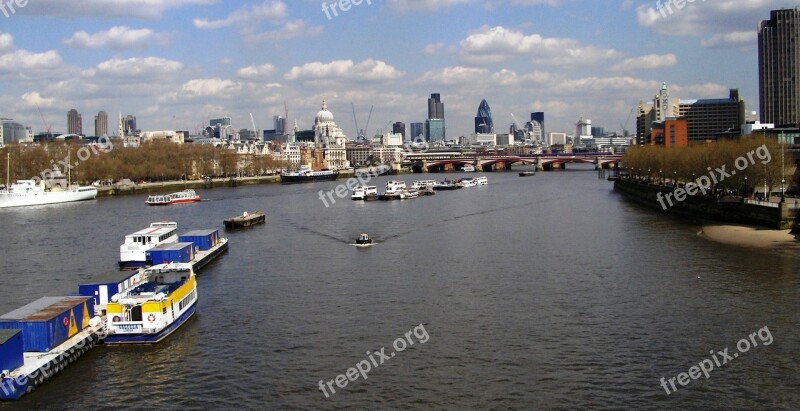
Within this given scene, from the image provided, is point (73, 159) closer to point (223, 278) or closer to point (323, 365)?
point (223, 278)

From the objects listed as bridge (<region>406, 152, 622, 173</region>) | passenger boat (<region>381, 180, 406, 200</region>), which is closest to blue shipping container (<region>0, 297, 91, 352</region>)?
passenger boat (<region>381, 180, 406, 200</region>)

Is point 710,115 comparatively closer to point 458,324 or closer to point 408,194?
point 408,194

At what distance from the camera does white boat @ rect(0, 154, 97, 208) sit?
5441cm

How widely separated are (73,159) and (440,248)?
57698mm

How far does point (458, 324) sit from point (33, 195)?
4788 centimetres

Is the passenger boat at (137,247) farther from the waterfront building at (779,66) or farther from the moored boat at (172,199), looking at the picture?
the waterfront building at (779,66)

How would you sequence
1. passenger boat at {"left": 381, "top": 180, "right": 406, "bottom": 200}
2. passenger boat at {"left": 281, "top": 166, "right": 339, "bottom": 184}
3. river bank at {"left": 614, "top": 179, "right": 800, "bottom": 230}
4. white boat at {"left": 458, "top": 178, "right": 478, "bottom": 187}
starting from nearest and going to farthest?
1. river bank at {"left": 614, "top": 179, "right": 800, "bottom": 230}
2. passenger boat at {"left": 381, "top": 180, "right": 406, "bottom": 200}
3. white boat at {"left": 458, "top": 178, "right": 478, "bottom": 187}
4. passenger boat at {"left": 281, "top": 166, "right": 339, "bottom": 184}

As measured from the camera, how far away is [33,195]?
5569 centimetres

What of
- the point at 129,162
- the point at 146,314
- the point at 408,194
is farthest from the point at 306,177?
the point at 146,314

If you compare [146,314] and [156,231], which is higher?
[156,231]

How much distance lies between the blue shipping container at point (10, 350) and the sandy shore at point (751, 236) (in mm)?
22339

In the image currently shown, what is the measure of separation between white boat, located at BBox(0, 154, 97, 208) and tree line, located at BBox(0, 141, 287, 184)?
11.0 m

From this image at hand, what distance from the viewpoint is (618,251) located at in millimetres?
25891

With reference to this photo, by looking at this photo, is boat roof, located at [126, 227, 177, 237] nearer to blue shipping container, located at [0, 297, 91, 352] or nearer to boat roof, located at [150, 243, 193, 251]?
boat roof, located at [150, 243, 193, 251]
